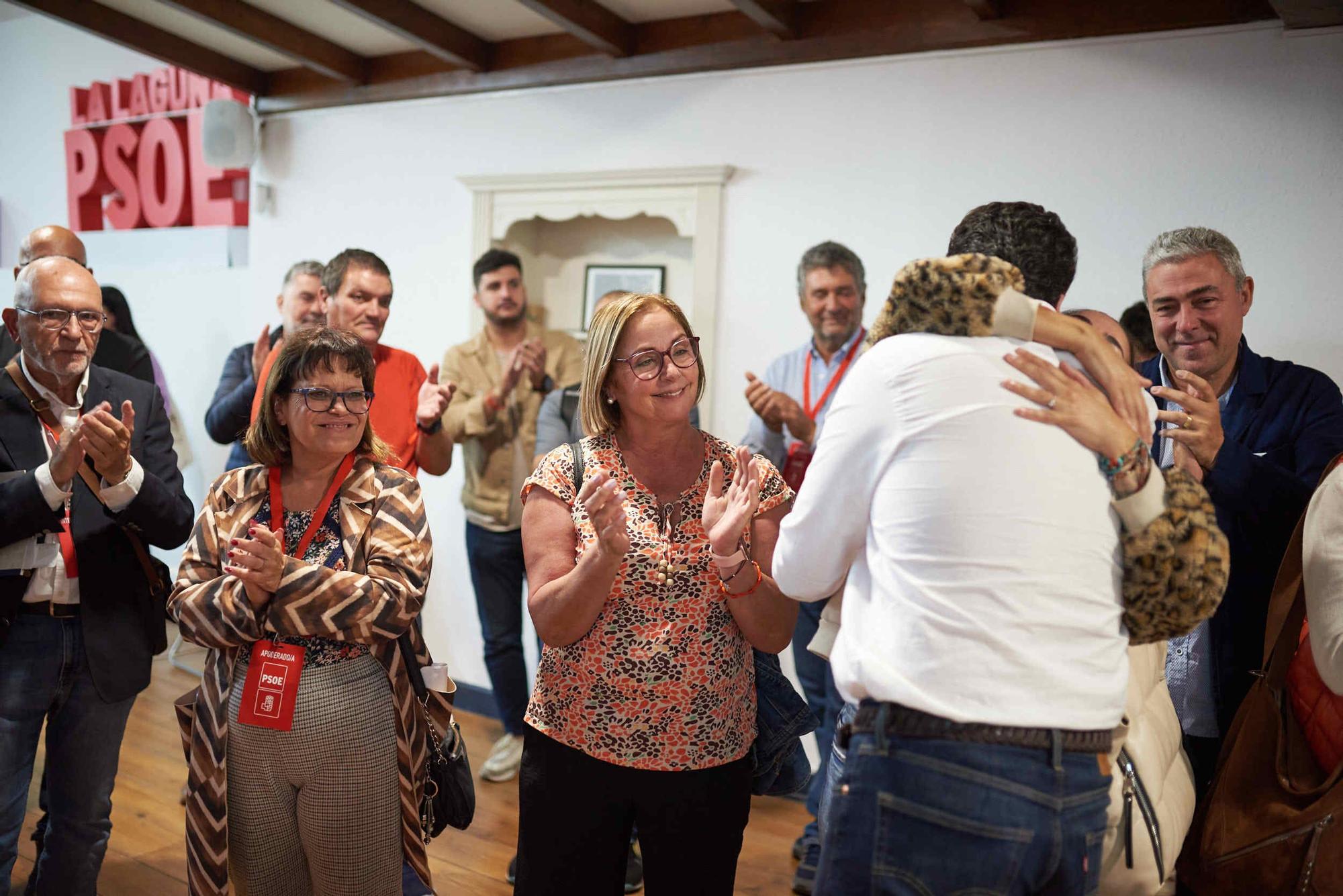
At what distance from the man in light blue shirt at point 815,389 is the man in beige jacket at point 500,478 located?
928 millimetres

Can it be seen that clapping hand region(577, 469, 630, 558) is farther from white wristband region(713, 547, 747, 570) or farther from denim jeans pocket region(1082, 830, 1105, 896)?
denim jeans pocket region(1082, 830, 1105, 896)

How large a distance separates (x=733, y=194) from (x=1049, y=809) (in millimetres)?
3290

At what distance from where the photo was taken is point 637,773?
1902 millimetres

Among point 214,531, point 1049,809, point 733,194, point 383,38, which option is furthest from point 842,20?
point 1049,809

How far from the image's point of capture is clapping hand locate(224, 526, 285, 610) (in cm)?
195

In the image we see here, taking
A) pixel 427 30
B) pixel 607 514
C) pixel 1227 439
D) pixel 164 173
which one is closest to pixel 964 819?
pixel 607 514

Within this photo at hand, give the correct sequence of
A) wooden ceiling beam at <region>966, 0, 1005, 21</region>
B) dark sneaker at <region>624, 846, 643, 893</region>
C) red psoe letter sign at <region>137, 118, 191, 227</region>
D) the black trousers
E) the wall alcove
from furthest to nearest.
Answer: red psoe letter sign at <region>137, 118, 191, 227</region> < the wall alcove < wooden ceiling beam at <region>966, 0, 1005, 21</region> < dark sneaker at <region>624, 846, 643, 893</region> < the black trousers

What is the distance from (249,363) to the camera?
3955 millimetres

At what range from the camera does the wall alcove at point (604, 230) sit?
4293mm

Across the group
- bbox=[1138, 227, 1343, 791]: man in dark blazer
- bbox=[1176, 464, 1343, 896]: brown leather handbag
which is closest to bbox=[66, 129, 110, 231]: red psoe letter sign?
bbox=[1138, 227, 1343, 791]: man in dark blazer

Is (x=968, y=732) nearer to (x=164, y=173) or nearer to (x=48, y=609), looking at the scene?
(x=48, y=609)

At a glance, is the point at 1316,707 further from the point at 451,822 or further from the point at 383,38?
the point at 383,38

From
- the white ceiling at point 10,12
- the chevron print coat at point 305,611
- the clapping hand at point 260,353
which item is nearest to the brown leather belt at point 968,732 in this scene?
the chevron print coat at point 305,611

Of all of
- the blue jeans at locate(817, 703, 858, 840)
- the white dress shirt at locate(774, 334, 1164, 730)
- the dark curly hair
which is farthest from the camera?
the dark curly hair
